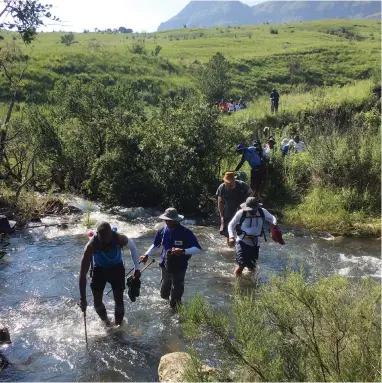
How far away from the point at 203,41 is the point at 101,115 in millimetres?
53880

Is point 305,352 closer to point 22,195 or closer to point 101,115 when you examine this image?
point 22,195

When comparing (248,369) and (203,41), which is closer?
(248,369)

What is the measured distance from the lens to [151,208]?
15.2m

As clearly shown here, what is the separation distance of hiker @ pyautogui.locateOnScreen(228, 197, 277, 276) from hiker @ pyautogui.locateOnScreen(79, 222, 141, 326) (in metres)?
2.38

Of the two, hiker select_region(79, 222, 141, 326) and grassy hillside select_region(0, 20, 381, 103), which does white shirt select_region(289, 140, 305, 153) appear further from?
grassy hillside select_region(0, 20, 381, 103)

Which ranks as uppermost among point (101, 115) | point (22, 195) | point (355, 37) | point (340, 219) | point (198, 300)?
point (355, 37)

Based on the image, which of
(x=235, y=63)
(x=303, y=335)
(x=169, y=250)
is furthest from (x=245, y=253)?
(x=235, y=63)

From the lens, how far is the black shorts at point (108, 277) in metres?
6.98

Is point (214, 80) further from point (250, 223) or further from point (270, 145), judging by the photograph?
point (250, 223)

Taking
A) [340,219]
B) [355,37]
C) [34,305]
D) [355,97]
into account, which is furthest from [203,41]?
[34,305]

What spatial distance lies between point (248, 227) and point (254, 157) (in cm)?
582

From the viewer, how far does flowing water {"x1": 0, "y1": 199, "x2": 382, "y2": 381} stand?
654cm

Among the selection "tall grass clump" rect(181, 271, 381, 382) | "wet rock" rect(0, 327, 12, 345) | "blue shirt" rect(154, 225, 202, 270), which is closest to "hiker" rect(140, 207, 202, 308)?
"blue shirt" rect(154, 225, 202, 270)

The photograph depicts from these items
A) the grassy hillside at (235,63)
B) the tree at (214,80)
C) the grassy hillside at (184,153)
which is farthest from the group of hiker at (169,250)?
the grassy hillside at (235,63)
